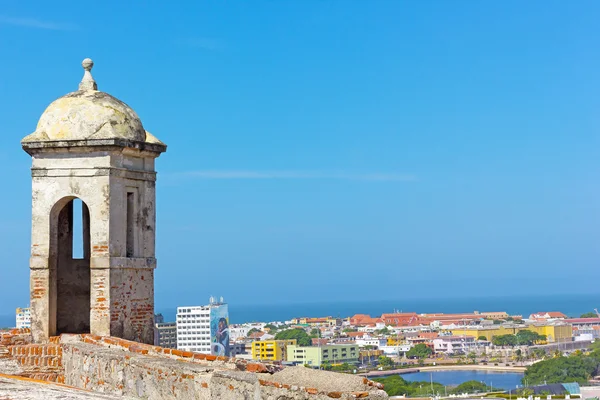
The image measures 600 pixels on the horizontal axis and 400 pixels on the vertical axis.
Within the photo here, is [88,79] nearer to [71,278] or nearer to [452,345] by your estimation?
[71,278]

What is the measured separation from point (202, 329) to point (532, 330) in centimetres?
5691

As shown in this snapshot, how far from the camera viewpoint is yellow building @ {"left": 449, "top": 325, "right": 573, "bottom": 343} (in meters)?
162

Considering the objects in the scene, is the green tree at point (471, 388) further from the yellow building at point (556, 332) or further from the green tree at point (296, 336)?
the yellow building at point (556, 332)

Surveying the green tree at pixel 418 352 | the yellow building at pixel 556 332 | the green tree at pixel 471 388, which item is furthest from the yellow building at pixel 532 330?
the green tree at pixel 471 388

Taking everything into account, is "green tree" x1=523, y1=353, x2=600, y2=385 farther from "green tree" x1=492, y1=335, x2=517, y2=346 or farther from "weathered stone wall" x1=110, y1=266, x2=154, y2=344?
"weathered stone wall" x1=110, y1=266, x2=154, y2=344

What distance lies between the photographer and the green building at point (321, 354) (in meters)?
128

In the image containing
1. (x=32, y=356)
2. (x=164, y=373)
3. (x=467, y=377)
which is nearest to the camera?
(x=164, y=373)

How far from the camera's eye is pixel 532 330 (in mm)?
161875

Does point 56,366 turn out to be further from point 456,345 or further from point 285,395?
point 456,345

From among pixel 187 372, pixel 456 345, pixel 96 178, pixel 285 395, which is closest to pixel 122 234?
pixel 96 178

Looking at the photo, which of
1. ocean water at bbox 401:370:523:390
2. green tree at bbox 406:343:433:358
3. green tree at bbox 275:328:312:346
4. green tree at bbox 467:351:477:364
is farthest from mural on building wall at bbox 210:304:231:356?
green tree at bbox 467:351:477:364

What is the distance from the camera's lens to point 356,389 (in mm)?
5270

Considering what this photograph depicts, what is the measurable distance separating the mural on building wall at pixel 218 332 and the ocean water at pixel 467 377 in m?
27.9

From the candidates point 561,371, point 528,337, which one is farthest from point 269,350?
point 528,337
